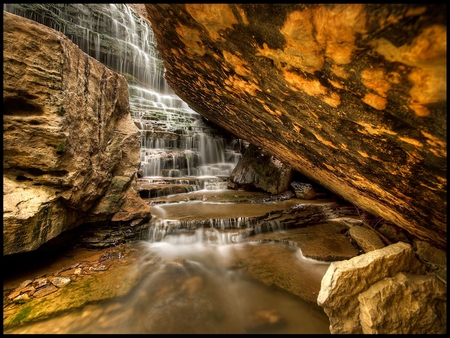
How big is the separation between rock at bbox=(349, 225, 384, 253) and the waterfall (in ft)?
27.5

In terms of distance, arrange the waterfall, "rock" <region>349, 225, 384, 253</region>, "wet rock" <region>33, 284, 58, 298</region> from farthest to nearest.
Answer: the waterfall → "rock" <region>349, 225, 384, 253</region> → "wet rock" <region>33, 284, 58, 298</region>

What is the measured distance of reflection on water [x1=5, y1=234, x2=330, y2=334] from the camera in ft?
7.87

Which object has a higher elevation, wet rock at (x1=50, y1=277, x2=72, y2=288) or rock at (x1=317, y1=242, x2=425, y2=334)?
rock at (x1=317, y1=242, x2=425, y2=334)

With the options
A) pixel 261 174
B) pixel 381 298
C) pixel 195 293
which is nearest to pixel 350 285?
pixel 381 298

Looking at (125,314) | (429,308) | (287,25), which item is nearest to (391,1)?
(287,25)

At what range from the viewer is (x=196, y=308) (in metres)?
2.72

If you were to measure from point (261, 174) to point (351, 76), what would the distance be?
779cm

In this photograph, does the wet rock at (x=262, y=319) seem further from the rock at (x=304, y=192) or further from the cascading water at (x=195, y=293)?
the rock at (x=304, y=192)

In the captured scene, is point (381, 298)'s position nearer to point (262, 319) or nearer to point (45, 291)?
point (262, 319)

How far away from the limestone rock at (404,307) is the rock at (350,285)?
6 cm

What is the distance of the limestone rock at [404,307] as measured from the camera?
70.3 inches

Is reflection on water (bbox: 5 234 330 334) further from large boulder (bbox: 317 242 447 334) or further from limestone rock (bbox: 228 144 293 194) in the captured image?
limestone rock (bbox: 228 144 293 194)

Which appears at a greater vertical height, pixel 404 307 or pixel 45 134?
pixel 45 134

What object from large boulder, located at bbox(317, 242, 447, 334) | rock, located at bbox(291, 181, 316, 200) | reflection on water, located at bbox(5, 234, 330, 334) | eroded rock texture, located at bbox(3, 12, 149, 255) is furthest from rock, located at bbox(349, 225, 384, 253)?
eroded rock texture, located at bbox(3, 12, 149, 255)
